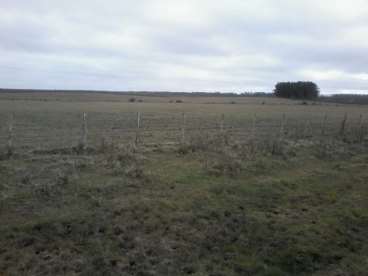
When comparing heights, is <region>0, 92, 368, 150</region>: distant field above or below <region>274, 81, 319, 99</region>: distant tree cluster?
below

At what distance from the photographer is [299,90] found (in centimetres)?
13638

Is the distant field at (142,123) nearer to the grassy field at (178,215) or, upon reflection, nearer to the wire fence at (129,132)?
the wire fence at (129,132)

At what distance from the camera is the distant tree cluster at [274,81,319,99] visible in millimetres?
136750

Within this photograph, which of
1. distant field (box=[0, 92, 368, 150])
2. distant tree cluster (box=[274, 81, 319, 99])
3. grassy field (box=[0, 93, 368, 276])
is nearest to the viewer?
grassy field (box=[0, 93, 368, 276])

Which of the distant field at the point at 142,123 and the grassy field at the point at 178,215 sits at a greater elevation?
the grassy field at the point at 178,215

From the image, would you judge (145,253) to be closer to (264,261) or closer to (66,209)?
(264,261)

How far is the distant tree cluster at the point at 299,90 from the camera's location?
13675cm

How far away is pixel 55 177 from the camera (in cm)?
1031

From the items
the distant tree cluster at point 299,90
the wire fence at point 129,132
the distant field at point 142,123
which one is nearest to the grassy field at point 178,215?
the wire fence at point 129,132

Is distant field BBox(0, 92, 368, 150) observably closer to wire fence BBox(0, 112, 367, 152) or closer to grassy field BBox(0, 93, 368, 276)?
wire fence BBox(0, 112, 367, 152)

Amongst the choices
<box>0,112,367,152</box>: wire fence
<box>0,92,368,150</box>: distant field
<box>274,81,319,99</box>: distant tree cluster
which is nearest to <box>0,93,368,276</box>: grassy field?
<box>0,112,367,152</box>: wire fence

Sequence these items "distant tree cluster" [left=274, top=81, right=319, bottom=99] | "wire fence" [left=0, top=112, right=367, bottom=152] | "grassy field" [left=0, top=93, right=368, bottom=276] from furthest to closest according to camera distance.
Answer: "distant tree cluster" [left=274, top=81, right=319, bottom=99] < "wire fence" [left=0, top=112, right=367, bottom=152] < "grassy field" [left=0, top=93, right=368, bottom=276]

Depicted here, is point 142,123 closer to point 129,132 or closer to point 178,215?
point 129,132

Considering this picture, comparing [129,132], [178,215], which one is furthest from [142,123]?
[178,215]
